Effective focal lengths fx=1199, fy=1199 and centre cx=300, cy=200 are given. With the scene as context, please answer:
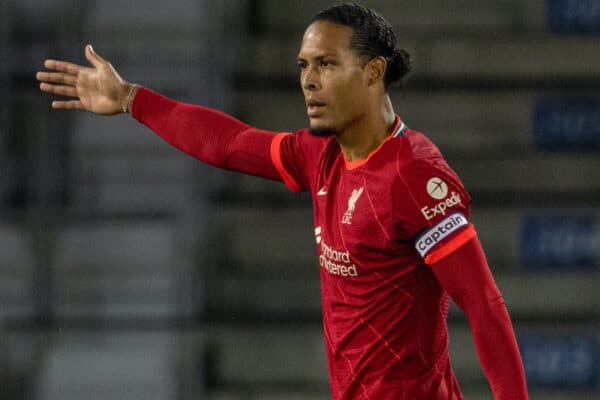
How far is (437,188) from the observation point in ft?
8.80

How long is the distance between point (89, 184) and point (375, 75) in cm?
313

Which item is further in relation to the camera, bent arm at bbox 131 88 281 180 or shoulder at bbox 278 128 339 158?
bent arm at bbox 131 88 281 180

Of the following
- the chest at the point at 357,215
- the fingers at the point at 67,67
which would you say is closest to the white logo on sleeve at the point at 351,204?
the chest at the point at 357,215

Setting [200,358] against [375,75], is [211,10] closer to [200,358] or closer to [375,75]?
[200,358]

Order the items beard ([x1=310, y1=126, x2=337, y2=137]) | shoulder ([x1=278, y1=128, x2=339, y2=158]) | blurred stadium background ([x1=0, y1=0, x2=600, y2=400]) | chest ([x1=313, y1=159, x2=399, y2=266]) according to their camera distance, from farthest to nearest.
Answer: blurred stadium background ([x1=0, y1=0, x2=600, y2=400]), shoulder ([x1=278, y1=128, x2=339, y2=158]), beard ([x1=310, y1=126, x2=337, y2=137]), chest ([x1=313, y1=159, x2=399, y2=266])

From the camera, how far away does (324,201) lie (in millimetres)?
2957

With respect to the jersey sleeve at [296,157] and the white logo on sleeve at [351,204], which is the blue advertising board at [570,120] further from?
the white logo on sleeve at [351,204]

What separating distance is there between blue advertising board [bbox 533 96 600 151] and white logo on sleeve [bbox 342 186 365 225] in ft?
10.7

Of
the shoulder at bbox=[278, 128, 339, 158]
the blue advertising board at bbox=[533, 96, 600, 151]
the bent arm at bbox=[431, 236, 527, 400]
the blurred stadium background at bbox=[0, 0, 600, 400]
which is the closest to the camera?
the bent arm at bbox=[431, 236, 527, 400]

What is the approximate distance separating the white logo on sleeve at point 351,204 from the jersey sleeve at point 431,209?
5.1 inches

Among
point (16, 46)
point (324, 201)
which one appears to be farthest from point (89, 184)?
point (324, 201)

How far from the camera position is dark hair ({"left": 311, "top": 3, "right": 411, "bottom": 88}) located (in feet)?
9.36

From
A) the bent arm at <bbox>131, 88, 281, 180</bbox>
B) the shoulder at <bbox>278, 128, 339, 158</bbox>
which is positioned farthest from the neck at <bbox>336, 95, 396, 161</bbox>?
the bent arm at <bbox>131, 88, 281, 180</bbox>

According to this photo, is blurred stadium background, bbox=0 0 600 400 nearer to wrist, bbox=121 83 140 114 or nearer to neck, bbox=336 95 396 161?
wrist, bbox=121 83 140 114
